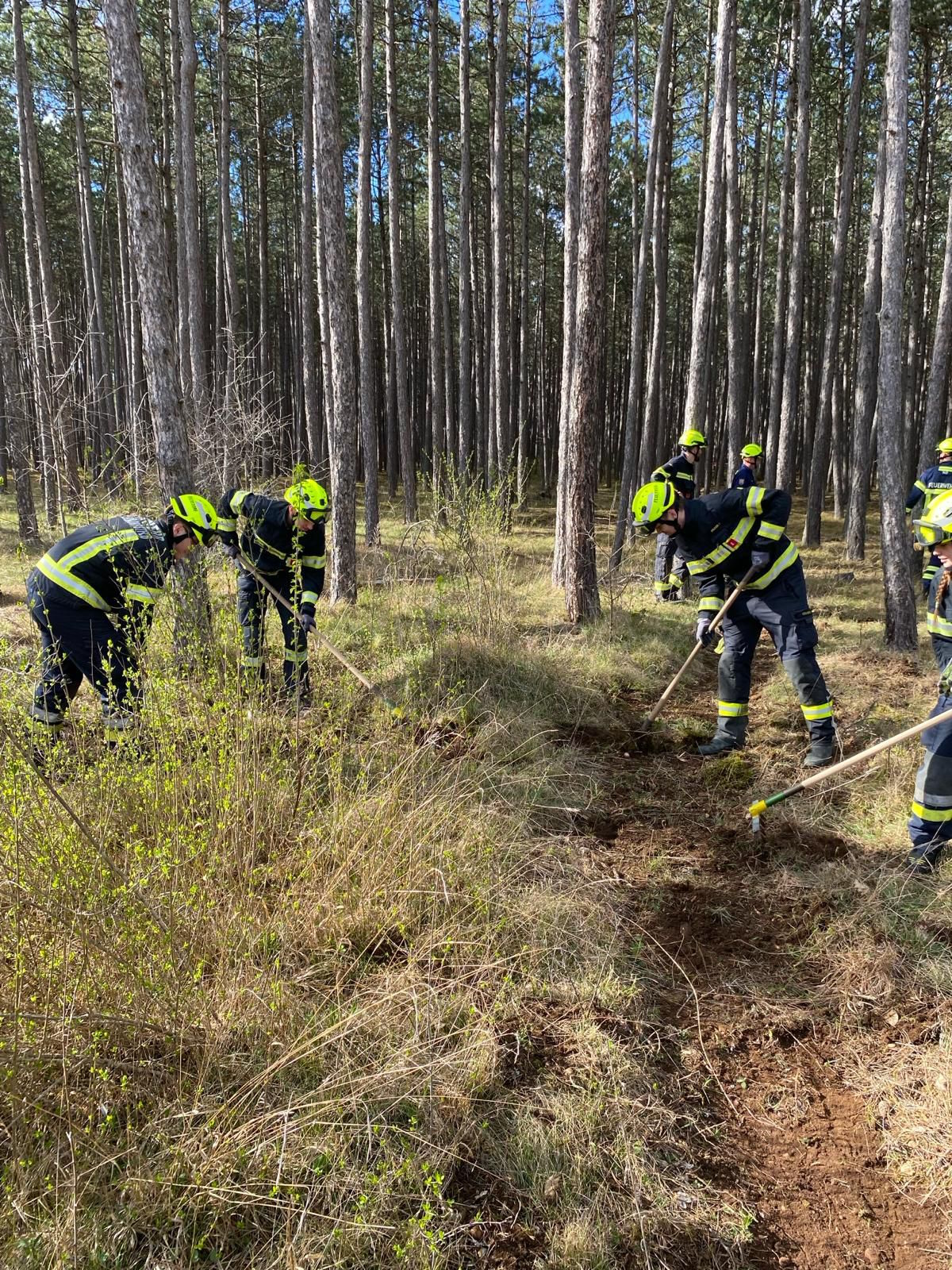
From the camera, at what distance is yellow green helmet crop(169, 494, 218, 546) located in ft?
15.4

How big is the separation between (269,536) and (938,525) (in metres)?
4.73

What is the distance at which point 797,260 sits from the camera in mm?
13328

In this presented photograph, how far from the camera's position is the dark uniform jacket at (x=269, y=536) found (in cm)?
579

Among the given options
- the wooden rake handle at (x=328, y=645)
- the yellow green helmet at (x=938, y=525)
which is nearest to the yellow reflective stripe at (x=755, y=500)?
the yellow green helmet at (x=938, y=525)

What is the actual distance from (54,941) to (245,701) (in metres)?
1.43

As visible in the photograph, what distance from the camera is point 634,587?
35.0ft

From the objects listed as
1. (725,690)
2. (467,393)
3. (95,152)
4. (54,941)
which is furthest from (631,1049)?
(95,152)

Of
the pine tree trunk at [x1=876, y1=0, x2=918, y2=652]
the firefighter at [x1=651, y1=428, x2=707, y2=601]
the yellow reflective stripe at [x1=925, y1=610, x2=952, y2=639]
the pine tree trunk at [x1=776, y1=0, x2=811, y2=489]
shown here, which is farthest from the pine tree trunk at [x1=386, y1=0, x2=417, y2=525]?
the yellow reflective stripe at [x1=925, y1=610, x2=952, y2=639]

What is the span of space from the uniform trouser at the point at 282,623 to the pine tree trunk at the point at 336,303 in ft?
7.33

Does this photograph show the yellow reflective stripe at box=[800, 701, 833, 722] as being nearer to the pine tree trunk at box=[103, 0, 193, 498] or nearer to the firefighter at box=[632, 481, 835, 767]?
the firefighter at box=[632, 481, 835, 767]

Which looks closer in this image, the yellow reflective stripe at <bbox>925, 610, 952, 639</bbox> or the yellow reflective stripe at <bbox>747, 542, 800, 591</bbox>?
the yellow reflective stripe at <bbox>925, 610, 952, 639</bbox>

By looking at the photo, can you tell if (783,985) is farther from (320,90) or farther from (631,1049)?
(320,90)

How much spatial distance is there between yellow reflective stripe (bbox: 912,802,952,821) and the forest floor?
0.33 m

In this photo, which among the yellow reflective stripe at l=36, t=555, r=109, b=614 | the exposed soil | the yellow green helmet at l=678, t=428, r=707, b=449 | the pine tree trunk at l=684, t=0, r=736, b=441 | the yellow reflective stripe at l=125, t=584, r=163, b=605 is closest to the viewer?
the exposed soil
